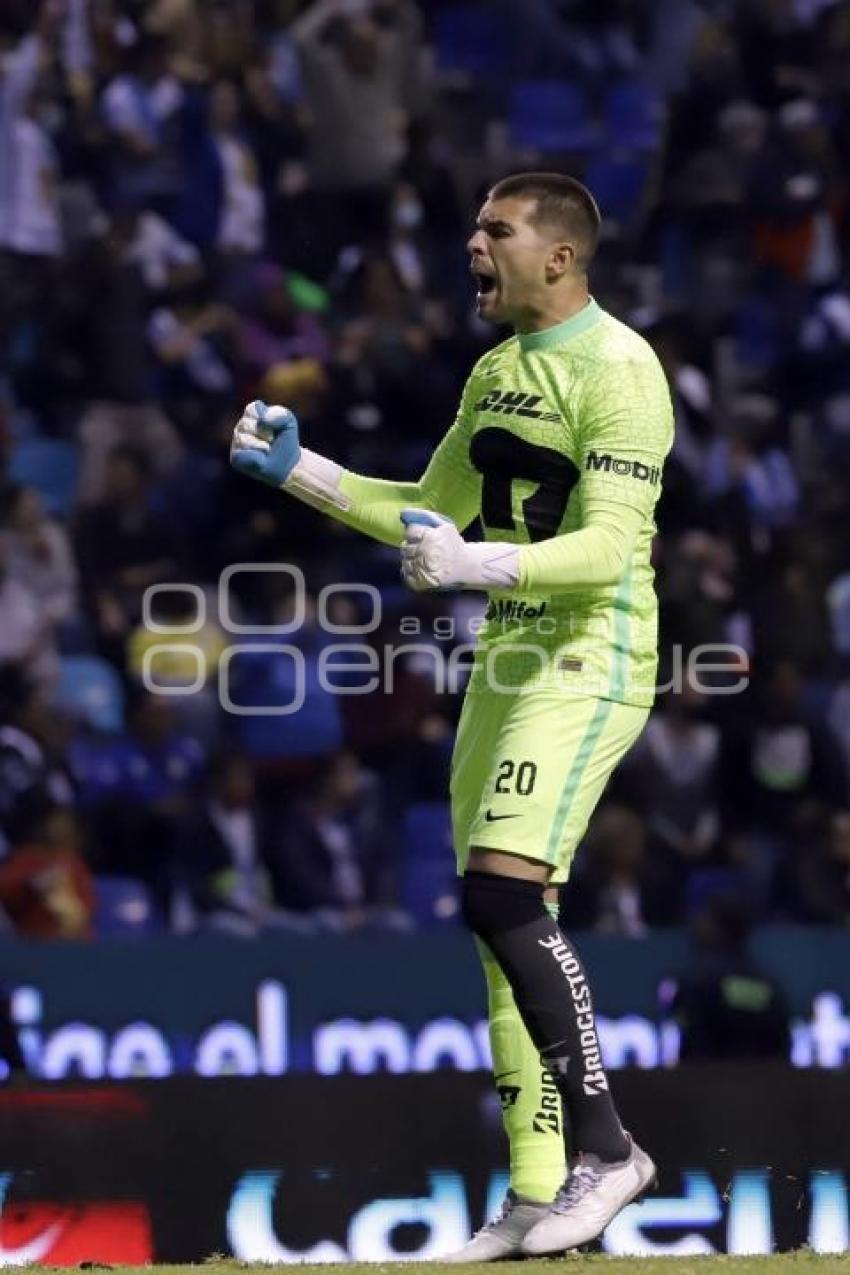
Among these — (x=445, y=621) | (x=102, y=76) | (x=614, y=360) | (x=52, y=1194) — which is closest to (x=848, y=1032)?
(x=445, y=621)

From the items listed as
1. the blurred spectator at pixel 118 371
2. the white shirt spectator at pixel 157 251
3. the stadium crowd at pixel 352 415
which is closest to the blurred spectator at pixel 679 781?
the stadium crowd at pixel 352 415

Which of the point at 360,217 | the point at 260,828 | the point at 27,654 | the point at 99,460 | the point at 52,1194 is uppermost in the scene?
the point at 360,217

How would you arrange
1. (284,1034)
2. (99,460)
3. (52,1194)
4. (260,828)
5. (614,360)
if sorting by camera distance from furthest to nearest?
(99,460) → (260,828) → (284,1034) → (52,1194) → (614,360)

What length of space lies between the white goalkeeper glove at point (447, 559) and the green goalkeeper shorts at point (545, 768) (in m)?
0.37

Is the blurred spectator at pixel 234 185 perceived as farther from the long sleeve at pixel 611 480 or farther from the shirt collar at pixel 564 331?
the long sleeve at pixel 611 480

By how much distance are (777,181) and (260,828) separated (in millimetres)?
4273

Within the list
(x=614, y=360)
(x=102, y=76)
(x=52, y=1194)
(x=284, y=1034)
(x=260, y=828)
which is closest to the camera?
(x=614, y=360)

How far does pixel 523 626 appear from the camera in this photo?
213 inches

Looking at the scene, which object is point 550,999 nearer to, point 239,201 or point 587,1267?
point 587,1267

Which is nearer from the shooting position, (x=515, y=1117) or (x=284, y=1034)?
(x=515, y=1117)

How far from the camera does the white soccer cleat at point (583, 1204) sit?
202 inches

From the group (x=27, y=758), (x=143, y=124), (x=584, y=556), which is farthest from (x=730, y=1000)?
(x=143, y=124)

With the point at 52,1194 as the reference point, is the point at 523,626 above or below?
above

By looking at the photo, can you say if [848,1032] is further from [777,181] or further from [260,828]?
[777,181]
